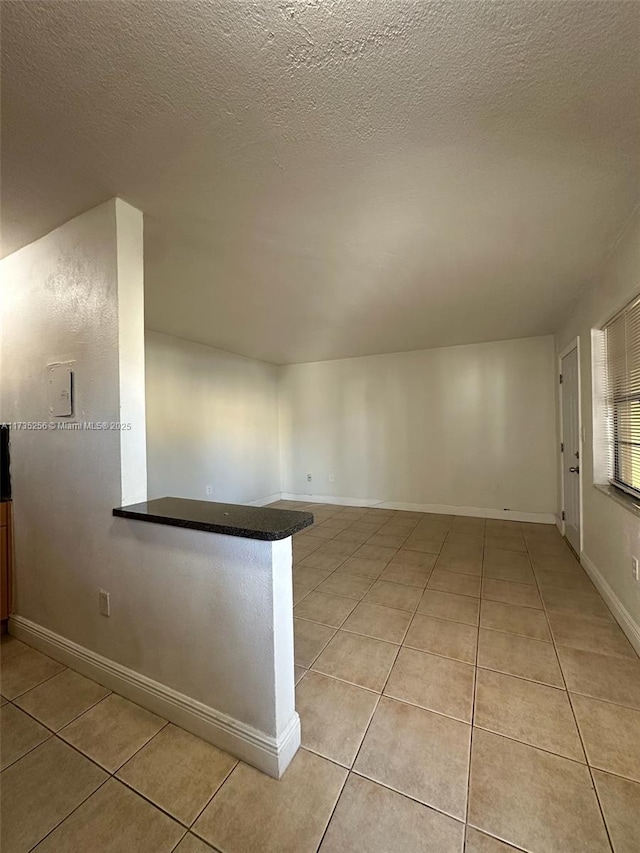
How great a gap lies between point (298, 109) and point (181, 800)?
2.36 m

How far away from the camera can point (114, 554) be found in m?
1.57

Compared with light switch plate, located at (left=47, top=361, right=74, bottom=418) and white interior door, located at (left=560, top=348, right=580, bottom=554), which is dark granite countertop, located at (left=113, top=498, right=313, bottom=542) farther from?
white interior door, located at (left=560, top=348, right=580, bottom=554)

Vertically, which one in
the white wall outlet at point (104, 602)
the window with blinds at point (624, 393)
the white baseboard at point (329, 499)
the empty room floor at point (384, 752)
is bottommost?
the empty room floor at point (384, 752)

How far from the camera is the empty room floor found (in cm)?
102

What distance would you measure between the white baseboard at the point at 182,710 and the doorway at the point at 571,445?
303 centimetres

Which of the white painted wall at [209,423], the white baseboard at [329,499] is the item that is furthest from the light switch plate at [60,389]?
the white baseboard at [329,499]

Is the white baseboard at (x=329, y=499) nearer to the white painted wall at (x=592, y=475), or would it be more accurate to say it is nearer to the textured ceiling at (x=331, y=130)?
the white painted wall at (x=592, y=475)

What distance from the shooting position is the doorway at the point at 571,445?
3016 millimetres

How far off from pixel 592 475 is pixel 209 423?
4113 mm

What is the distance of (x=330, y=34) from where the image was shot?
884mm

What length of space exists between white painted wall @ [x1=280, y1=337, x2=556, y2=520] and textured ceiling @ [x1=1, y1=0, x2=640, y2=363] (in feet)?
7.43

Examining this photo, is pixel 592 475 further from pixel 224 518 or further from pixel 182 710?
pixel 182 710

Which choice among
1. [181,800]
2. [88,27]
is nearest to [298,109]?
[88,27]

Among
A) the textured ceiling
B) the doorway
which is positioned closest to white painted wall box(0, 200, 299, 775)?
the textured ceiling
